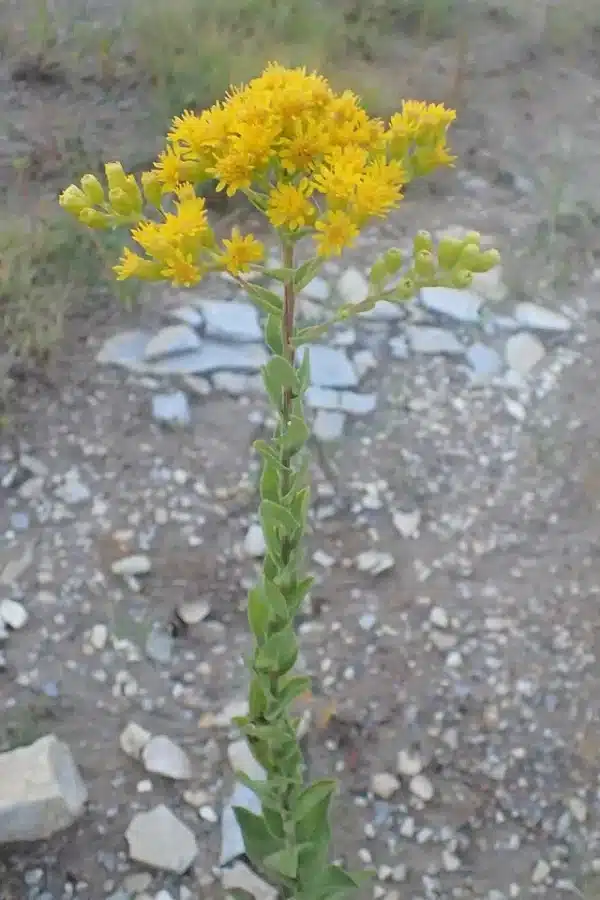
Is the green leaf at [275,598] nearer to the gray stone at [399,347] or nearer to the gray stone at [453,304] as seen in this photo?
the gray stone at [399,347]

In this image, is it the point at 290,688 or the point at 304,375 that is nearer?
the point at 304,375

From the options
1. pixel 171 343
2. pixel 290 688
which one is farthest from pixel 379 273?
pixel 171 343

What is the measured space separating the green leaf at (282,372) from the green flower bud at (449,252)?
7.2 inches

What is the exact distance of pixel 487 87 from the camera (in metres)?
2.72

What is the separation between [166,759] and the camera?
1.43 m

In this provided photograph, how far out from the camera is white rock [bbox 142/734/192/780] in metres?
1.42

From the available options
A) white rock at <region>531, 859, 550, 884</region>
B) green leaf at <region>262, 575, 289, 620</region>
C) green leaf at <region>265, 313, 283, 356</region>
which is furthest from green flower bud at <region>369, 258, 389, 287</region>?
white rock at <region>531, 859, 550, 884</region>

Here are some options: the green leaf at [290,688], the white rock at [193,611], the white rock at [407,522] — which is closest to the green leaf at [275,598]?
the green leaf at [290,688]

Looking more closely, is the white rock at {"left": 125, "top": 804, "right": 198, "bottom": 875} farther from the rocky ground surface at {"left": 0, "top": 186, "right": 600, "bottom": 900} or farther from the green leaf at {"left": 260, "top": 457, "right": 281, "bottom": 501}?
the green leaf at {"left": 260, "top": 457, "right": 281, "bottom": 501}

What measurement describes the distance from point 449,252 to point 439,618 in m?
0.80

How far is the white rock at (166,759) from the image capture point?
1.42 metres

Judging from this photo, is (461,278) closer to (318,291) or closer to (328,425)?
(328,425)

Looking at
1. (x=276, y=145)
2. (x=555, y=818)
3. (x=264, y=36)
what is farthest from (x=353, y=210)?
(x=264, y=36)

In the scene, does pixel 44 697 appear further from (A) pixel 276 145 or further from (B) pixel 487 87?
(B) pixel 487 87
